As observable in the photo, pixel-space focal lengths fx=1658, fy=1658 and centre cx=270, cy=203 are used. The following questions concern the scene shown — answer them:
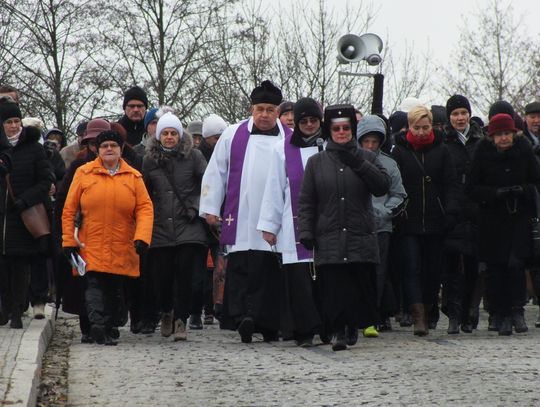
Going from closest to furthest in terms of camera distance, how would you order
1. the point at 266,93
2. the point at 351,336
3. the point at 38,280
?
the point at 351,336 < the point at 266,93 < the point at 38,280

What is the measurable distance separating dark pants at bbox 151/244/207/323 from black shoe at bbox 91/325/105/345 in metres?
0.95

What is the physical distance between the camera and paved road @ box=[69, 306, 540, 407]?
945cm

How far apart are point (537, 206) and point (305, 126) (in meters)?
2.37

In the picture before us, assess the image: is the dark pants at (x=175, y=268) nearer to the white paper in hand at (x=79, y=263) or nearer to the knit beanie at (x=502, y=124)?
the white paper in hand at (x=79, y=263)

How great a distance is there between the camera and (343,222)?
1254 centimetres

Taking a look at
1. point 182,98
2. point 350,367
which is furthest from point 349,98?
point 350,367

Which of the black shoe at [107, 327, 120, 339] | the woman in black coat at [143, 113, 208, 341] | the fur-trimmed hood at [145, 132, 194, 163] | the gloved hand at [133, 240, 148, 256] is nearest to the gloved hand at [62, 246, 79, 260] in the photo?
the gloved hand at [133, 240, 148, 256]

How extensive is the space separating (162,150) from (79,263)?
1524 millimetres

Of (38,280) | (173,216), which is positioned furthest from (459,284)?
(38,280)

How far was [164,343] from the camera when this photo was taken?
13570 mm

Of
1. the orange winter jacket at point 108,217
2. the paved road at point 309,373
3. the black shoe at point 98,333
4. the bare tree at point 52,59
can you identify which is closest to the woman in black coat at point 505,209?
the paved road at point 309,373

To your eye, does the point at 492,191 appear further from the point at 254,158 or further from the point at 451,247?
the point at 254,158

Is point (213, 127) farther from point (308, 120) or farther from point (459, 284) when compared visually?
point (308, 120)

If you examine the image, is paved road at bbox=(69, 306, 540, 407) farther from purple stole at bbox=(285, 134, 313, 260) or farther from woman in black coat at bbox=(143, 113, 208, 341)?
purple stole at bbox=(285, 134, 313, 260)
